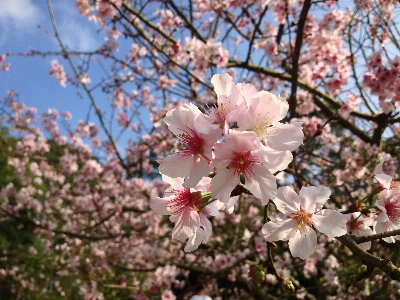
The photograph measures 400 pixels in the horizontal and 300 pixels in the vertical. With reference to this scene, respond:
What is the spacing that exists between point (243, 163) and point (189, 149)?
5.8 inches

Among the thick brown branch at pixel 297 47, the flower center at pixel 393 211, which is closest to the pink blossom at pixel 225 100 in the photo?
the flower center at pixel 393 211

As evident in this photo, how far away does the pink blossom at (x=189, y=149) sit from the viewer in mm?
782

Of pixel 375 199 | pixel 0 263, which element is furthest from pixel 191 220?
pixel 0 263

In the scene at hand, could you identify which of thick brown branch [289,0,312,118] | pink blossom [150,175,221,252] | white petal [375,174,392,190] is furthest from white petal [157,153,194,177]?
thick brown branch [289,0,312,118]

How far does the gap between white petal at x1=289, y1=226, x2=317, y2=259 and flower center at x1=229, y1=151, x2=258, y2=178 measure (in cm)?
27

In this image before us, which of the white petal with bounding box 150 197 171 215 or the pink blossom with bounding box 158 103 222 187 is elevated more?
the pink blossom with bounding box 158 103 222 187

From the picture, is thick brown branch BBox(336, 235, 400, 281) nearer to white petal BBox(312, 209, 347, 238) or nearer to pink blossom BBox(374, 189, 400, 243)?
white petal BBox(312, 209, 347, 238)

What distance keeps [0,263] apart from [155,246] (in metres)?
9.95

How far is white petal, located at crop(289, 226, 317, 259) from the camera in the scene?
2.90ft

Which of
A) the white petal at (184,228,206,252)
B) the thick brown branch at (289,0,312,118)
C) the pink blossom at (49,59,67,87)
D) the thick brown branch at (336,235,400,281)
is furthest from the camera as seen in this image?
the pink blossom at (49,59,67,87)

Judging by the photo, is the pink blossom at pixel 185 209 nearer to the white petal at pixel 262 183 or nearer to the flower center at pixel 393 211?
the white petal at pixel 262 183

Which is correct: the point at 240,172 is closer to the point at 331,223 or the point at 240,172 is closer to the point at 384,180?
the point at 331,223

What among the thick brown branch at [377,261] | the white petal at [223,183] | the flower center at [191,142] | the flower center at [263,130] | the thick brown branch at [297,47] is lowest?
the thick brown branch at [377,261]

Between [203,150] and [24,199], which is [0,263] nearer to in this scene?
[24,199]
